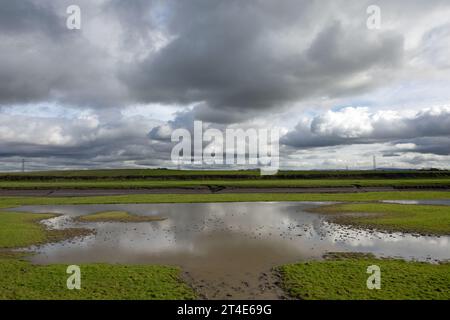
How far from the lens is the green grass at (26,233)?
2486 cm

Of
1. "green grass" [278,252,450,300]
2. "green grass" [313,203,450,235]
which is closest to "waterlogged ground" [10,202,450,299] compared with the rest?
"green grass" [278,252,450,300]

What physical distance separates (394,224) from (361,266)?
16.4m

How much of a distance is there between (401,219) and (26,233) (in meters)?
39.3

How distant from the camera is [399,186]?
272ft

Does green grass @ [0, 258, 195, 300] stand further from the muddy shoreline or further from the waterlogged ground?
the muddy shoreline

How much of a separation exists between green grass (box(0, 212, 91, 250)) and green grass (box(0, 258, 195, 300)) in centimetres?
694

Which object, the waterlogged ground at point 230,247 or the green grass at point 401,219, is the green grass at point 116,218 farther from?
the green grass at point 401,219

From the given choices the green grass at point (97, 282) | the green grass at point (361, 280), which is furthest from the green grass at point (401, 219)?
the green grass at point (97, 282)

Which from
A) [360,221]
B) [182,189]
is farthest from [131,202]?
[360,221]

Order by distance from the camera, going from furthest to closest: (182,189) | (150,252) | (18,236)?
(182,189)
(18,236)
(150,252)

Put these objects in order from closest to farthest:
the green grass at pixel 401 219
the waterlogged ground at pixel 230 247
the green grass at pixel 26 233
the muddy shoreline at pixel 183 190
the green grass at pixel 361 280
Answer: the green grass at pixel 361 280 < the waterlogged ground at pixel 230 247 < the green grass at pixel 26 233 < the green grass at pixel 401 219 < the muddy shoreline at pixel 183 190

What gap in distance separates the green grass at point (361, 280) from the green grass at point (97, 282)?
5875 millimetres
